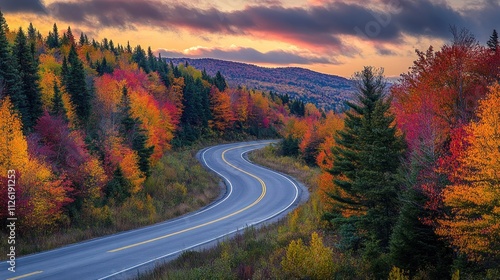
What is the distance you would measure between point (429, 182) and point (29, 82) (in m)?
37.1

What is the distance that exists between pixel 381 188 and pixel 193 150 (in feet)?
174

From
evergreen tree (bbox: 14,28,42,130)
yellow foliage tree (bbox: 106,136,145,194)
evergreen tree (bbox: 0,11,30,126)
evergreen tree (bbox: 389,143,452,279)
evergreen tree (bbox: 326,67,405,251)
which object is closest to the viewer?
evergreen tree (bbox: 389,143,452,279)

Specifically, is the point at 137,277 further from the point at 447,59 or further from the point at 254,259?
the point at 447,59

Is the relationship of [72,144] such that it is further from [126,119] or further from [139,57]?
[139,57]

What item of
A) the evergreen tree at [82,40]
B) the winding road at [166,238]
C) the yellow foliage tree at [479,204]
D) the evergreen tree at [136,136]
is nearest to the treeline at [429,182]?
the yellow foliage tree at [479,204]

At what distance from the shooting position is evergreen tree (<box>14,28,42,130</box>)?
34181mm

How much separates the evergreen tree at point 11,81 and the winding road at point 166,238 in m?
16.5

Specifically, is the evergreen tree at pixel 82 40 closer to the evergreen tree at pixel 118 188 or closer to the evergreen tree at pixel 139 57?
the evergreen tree at pixel 139 57

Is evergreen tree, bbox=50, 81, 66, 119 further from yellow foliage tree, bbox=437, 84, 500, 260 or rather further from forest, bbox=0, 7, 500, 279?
yellow foliage tree, bbox=437, 84, 500, 260

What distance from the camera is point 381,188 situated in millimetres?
15797

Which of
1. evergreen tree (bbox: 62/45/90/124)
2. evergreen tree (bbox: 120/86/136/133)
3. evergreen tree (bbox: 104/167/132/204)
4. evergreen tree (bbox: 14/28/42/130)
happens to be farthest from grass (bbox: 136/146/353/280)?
evergreen tree (bbox: 62/45/90/124)

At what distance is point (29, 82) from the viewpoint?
123ft

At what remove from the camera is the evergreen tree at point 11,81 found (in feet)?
107

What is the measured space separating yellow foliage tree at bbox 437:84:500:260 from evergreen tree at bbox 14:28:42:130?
3182 cm
